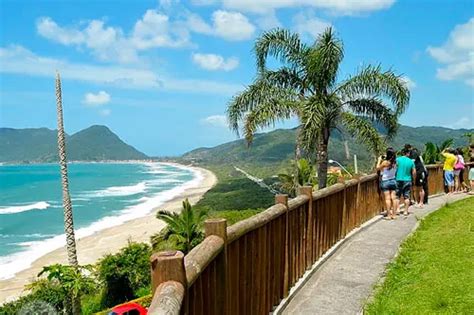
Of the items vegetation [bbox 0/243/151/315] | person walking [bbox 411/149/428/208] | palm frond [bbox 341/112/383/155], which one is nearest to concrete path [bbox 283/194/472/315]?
person walking [bbox 411/149/428/208]

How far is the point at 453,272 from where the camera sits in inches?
259

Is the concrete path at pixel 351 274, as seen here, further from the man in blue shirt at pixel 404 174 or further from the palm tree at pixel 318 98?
the palm tree at pixel 318 98

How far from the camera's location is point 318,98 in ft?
53.9

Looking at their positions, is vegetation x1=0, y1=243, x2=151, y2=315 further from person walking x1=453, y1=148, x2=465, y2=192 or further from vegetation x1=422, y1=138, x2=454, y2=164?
person walking x1=453, y1=148, x2=465, y2=192

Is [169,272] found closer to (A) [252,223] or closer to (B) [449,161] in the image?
(A) [252,223]

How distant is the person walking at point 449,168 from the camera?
16062 mm

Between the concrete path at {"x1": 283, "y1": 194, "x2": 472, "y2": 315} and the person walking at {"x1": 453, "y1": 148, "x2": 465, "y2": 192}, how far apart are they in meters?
6.30

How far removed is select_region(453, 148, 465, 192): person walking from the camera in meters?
16.3

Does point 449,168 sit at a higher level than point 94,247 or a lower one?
higher

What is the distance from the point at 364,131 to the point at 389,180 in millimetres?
4987

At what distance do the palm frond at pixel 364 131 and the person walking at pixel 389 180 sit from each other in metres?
4.45

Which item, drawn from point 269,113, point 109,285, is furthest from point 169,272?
point 109,285

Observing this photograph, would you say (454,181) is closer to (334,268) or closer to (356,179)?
(356,179)

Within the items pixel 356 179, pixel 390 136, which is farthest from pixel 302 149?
pixel 356 179
